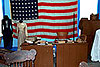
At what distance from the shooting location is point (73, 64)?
4.79 meters

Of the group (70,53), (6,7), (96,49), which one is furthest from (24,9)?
(96,49)

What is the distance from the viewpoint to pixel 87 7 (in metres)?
7.04

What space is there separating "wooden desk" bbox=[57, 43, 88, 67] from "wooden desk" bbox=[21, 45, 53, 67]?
0.23 m

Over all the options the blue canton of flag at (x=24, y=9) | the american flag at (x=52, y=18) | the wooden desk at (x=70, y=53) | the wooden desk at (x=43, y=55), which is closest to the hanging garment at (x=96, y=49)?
the wooden desk at (x=70, y=53)

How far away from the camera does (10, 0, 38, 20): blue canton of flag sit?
6812 millimetres

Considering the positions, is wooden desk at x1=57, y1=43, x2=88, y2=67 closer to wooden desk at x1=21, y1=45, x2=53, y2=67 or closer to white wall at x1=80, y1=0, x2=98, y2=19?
wooden desk at x1=21, y1=45, x2=53, y2=67

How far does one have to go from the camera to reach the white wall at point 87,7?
23.0ft

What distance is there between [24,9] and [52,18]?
1.15m

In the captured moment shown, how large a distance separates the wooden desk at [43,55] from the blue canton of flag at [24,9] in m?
2.55

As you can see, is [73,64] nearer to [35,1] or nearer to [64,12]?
[64,12]

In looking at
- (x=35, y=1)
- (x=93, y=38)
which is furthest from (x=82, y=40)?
(x=35, y=1)

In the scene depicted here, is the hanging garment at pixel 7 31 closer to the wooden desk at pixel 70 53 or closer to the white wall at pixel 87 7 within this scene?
the wooden desk at pixel 70 53

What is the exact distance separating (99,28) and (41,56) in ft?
7.73

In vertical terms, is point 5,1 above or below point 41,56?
above
